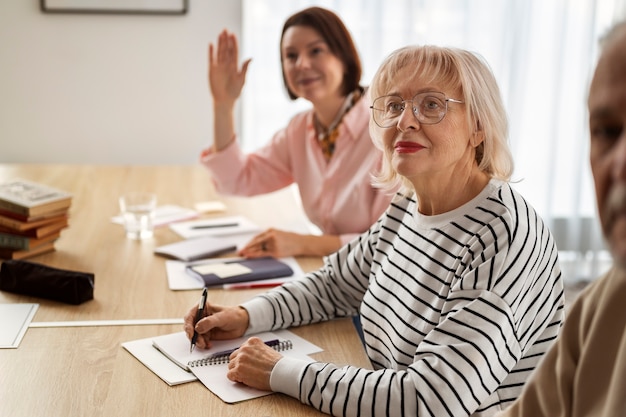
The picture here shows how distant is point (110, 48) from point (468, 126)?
2.83 m

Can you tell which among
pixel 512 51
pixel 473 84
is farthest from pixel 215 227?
pixel 512 51

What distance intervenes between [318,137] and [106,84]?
1812 mm

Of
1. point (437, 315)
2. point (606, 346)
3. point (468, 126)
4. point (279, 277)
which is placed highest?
point (468, 126)

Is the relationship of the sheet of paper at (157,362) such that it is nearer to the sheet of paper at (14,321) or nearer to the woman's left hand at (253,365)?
the woman's left hand at (253,365)

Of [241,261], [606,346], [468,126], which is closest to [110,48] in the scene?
[241,261]

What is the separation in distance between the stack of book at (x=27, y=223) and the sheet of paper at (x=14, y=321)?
389 millimetres

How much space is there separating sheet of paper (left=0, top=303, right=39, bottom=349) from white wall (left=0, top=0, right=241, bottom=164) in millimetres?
2334

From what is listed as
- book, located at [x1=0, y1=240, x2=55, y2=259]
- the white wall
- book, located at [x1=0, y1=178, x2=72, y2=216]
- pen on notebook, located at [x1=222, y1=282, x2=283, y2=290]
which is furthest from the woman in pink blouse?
the white wall

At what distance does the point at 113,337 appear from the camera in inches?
64.8

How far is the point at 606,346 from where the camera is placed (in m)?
1.00

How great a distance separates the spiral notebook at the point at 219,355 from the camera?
4.61 ft

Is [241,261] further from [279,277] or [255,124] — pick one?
[255,124]

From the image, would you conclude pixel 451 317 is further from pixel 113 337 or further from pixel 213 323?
pixel 113 337

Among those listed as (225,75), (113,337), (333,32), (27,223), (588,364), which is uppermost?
(333,32)
